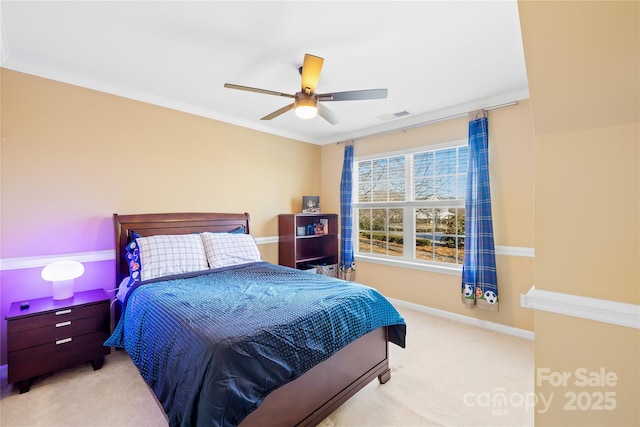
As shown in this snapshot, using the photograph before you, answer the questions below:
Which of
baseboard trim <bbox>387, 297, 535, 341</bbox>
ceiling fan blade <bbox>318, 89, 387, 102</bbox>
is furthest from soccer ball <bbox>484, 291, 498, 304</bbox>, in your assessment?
ceiling fan blade <bbox>318, 89, 387, 102</bbox>

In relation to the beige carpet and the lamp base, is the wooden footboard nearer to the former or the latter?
the beige carpet

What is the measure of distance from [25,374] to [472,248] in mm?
4036

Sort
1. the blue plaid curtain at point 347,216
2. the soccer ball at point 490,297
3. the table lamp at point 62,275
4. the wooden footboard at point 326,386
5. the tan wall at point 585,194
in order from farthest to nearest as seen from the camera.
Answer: the blue plaid curtain at point 347,216 < the soccer ball at point 490,297 < the table lamp at point 62,275 < the wooden footboard at point 326,386 < the tan wall at point 585,194

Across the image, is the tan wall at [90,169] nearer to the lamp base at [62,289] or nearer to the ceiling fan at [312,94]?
the lamp base at [62,289]

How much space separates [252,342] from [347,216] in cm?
309

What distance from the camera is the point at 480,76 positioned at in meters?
2.59

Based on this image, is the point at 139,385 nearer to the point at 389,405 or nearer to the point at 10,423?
the point at 10,423

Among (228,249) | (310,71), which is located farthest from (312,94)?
(228,249)

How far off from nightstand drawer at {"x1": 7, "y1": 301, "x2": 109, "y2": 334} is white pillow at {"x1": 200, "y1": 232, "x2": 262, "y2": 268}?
960 millimetres

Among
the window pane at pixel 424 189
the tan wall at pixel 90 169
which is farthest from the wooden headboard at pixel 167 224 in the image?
the window pane at pixel 424 189

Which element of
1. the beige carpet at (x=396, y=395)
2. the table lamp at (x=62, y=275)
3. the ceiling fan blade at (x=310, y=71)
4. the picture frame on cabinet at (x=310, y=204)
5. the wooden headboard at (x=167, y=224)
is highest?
the ceiling fan blade at (x=310, y=71)

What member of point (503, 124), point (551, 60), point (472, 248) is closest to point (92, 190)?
point (551, 60)

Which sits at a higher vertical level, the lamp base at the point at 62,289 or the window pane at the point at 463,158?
the window pane at the point at 463,158

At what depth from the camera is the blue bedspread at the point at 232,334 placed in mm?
1290
